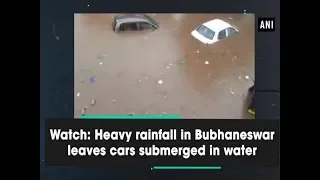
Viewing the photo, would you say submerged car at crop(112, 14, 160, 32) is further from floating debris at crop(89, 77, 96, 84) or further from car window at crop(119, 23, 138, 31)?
floating debris at crop(89, 77, 96, 84)

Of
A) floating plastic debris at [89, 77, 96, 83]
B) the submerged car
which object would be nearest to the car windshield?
the submerged car

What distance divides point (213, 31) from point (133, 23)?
1.11 feet

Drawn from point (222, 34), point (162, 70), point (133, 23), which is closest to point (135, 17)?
point (133, 23)

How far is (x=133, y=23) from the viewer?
1722 mm

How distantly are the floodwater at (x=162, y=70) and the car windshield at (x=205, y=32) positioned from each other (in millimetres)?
30

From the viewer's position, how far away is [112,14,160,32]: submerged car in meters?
1.72

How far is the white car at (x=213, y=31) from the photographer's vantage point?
5.62 ft

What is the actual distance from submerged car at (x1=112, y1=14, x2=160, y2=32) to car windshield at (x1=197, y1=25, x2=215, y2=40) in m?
0.18

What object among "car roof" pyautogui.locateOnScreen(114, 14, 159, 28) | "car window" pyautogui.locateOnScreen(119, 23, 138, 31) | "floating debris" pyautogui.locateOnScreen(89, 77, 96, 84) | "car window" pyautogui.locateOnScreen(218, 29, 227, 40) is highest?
"car roof" pyautogui.locateOnScreen(114, 14, 159, 28)

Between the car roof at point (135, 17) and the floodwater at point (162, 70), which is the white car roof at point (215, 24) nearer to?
the floodwater at point (162, 70)

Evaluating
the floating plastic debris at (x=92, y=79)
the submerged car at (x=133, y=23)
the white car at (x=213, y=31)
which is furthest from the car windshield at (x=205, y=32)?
the floating plastic debris at (x=92, y=79)
